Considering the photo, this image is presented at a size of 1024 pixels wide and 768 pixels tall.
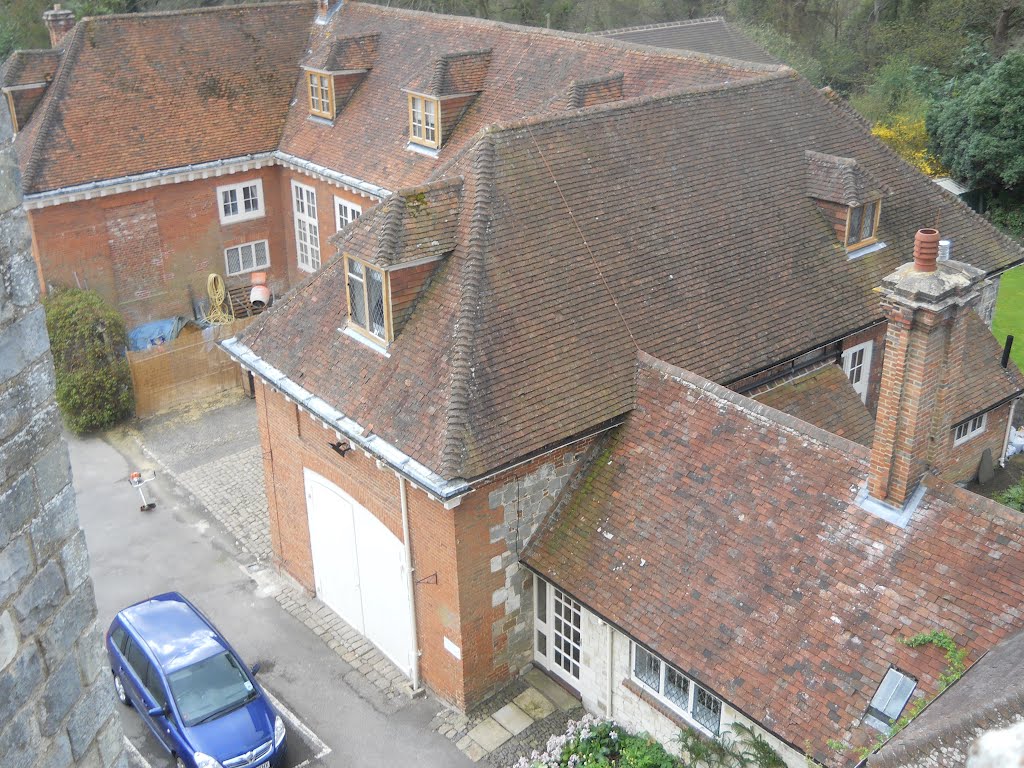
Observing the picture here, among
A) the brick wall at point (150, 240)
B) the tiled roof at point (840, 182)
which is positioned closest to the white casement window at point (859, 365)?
the tiled roof at point (840, 182)

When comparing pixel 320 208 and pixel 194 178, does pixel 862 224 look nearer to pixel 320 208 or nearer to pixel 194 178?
pixel 320 208

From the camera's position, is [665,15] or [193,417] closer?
[193,417]

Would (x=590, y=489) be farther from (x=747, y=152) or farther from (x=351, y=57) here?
(x=351, y=57)

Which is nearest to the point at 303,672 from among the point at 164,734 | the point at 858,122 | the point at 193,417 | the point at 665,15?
the point at 164,734

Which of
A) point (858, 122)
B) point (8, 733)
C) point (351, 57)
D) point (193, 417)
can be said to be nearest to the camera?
point (8, 733)

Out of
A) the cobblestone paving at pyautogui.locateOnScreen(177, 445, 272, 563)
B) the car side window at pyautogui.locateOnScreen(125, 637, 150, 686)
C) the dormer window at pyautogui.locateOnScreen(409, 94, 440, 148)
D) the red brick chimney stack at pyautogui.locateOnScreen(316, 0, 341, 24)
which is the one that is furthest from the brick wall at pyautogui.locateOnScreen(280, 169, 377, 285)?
the car side window at pyautogui.locateOnScreen(125, 637, 150, 686)

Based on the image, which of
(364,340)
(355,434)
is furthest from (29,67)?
(355,434)

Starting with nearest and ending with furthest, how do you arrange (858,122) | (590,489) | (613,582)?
(613,582) < (590,489) < (858,122)
